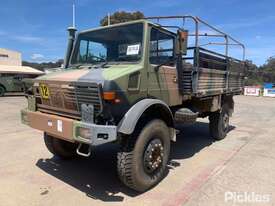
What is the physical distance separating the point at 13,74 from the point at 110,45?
27.7 metres

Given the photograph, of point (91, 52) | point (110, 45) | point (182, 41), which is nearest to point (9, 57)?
point (91, 52)

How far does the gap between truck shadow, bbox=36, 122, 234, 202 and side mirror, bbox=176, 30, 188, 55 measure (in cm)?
204

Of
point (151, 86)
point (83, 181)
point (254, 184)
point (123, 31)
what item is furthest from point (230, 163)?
point (123, 31)

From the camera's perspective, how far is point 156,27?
4.34 m

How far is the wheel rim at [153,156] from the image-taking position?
156 inches

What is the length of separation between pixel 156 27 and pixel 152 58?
0.50 meters

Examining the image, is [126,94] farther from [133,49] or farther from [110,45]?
[110,45]

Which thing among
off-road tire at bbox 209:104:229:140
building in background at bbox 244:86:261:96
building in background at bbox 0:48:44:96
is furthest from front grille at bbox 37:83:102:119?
building in background at bbox 244:86:261:96

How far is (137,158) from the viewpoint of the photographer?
3766 millimetres

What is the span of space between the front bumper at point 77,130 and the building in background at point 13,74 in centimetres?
92

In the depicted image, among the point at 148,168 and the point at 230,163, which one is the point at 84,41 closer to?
the point at 148,168

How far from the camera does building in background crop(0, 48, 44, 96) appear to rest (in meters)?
22.4

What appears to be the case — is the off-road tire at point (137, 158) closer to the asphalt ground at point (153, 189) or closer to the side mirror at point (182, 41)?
the asphalt ground at point (153, 189)

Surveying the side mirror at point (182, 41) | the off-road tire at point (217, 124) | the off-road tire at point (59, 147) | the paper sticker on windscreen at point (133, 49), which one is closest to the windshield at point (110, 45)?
the paper sticker on windscreen at point (133, 49)
